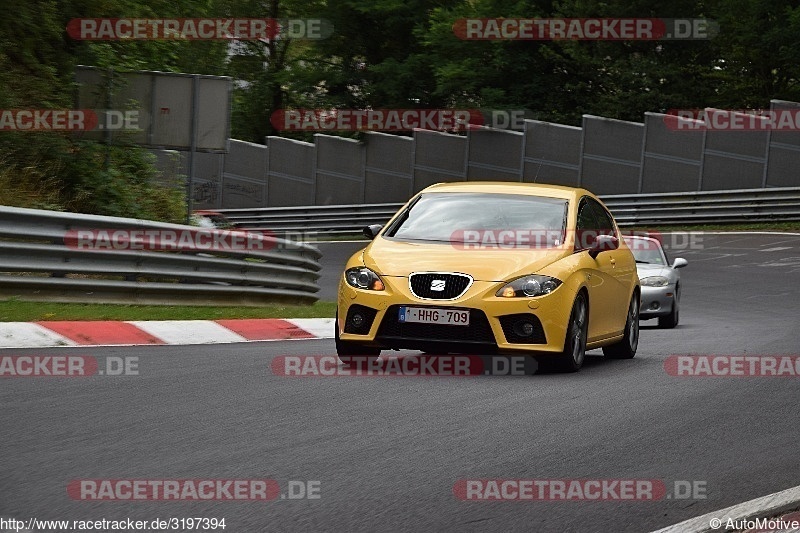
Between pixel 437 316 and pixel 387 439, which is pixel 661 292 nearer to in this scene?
pixel 437 316

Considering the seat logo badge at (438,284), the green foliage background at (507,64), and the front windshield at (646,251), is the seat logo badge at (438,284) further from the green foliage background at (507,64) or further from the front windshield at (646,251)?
the green foliage background at (507,64)

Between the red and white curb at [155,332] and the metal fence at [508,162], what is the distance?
2044 cm

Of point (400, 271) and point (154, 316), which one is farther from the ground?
point (400, 271)

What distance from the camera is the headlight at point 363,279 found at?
427 inches

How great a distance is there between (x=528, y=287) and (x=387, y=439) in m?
3.43

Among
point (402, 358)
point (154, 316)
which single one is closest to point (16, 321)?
point (154, 316)

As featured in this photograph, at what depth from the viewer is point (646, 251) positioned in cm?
2184

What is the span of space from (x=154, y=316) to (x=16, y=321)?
181 cm

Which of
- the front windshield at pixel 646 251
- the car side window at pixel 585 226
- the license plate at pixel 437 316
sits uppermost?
the car side window at pixel 585 226

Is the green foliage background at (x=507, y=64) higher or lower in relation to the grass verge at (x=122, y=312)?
higher

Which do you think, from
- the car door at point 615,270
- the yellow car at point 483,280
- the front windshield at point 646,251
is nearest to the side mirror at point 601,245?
the yellow car at point 483,280

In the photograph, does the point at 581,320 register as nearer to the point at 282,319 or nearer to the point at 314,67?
the point at 282,319

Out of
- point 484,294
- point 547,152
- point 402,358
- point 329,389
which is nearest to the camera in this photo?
point 329,389

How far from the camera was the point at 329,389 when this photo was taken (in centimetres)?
945
